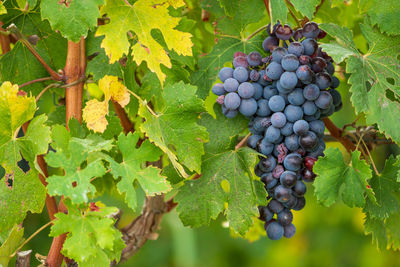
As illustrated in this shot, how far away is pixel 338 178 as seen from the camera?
0.95m

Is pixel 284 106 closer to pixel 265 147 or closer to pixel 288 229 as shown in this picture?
pixel 265 147

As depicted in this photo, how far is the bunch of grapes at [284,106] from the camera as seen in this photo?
0.96m

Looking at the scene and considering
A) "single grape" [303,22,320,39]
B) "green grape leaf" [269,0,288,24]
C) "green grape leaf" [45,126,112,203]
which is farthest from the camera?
"single grape" [303,22,320,39]

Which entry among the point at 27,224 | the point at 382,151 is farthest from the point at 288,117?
the point at 382,151

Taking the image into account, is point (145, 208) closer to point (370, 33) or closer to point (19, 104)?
point (19, 104)

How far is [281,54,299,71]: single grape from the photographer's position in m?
0.95

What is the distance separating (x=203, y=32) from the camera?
139 cm

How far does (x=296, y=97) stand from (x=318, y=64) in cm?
8

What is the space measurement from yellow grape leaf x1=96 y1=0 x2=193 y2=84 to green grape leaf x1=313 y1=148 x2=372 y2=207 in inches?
13.1

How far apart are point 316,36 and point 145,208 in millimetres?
695

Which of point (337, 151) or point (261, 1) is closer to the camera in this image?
point (337, 151)

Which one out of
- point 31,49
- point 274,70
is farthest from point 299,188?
point 31,49

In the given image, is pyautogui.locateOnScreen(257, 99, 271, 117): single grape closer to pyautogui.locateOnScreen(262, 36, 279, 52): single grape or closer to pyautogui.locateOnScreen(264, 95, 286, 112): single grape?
pyautogui.locateOnScreen(264, 95, 286, 112): single grape

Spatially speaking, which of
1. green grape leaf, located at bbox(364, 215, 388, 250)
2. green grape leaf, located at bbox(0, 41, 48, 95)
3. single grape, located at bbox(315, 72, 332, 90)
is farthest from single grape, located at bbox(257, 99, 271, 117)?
green grape leaf, located at bbox(0, 41, 48, 95)
